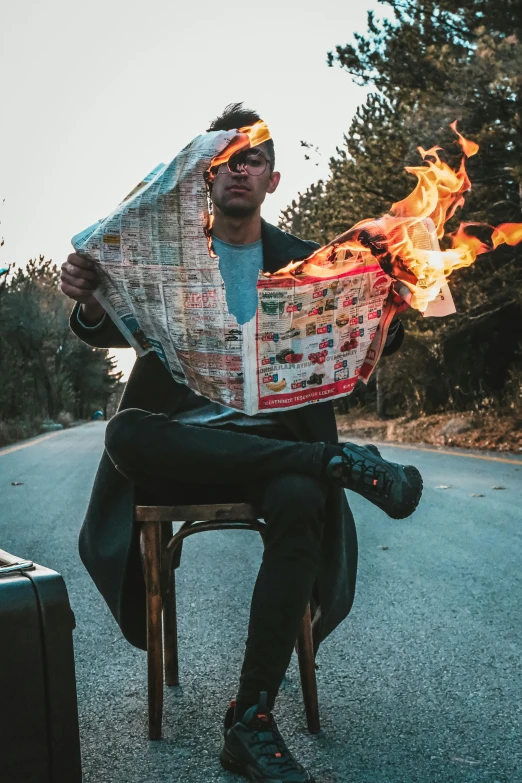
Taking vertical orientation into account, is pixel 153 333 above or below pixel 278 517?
above

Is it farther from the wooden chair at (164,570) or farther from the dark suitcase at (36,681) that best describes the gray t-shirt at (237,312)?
the dark suitcase at (36,681)

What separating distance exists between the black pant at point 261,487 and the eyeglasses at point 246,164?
0.75 meters

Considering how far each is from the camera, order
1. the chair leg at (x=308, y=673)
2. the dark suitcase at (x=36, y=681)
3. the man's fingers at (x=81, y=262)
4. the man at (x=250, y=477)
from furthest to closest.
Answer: the chair leg at (x=308, y=673) < the man's fingers at (x=81, y=262) < the man at (x=250, y=477) < the dark suitcase at (x=36, y=681)

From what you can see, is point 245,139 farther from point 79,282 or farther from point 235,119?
point 79,282

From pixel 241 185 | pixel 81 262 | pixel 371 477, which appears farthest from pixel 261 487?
pixel 241 185

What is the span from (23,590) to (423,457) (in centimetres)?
1018

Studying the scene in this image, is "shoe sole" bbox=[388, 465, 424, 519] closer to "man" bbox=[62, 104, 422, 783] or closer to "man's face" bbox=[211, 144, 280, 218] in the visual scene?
"man" bbox=[62, 104, 422, 783]

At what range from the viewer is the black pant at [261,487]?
2.33 m

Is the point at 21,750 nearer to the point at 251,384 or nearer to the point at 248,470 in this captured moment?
the point at 248,470

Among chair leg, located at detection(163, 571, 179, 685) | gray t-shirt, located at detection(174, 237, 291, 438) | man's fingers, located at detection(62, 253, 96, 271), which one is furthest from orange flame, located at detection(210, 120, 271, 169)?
chair leg, located at detection(163, 571, 179, 685)

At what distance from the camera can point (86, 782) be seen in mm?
2311

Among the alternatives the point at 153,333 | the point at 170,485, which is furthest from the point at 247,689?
the point at 153,333

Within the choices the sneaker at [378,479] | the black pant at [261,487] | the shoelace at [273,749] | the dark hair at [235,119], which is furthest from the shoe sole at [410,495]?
the dark hair at [235,119]

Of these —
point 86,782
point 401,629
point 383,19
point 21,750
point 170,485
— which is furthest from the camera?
point 383,19
